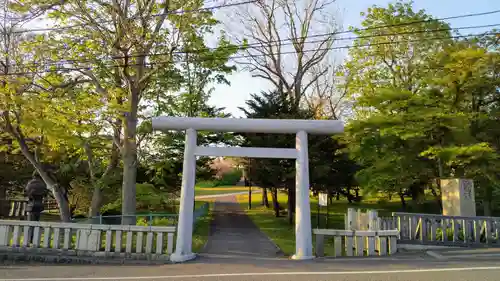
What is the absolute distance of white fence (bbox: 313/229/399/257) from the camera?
8562 millimetres

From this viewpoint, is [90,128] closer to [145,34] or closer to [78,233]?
[145,34]

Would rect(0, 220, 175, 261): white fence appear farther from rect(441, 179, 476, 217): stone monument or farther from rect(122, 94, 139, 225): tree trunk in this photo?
rect(441, 179, 476, 217): stone monument

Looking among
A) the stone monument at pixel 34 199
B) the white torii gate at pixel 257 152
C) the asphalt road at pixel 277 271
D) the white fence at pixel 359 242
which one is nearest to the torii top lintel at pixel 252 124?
the white torii gate at pixel 257 152

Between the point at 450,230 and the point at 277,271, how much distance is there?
19.4ft

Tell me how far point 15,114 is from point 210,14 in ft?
24.8

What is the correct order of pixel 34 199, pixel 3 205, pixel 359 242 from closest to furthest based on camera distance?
pixel 359 242 < pixel 34 199 < pixel 3 205

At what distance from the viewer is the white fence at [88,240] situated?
321 inches

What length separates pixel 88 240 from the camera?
829 centimetres

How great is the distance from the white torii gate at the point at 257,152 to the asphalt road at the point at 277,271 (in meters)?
0.77

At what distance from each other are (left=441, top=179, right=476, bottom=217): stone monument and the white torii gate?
512 cm

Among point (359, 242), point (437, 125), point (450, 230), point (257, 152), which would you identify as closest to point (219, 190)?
point (437, 125)

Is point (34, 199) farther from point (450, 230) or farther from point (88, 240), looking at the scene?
point (450, 230)

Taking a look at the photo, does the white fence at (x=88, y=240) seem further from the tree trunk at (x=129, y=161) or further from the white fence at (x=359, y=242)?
the white fence at (x=359, y=242)

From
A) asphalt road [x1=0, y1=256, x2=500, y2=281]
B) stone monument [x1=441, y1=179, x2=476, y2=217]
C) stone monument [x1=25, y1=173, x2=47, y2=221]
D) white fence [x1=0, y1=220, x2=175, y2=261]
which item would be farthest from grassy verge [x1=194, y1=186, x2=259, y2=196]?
asphalt road [x1=0, y1=256, x2=500, y2=281]
